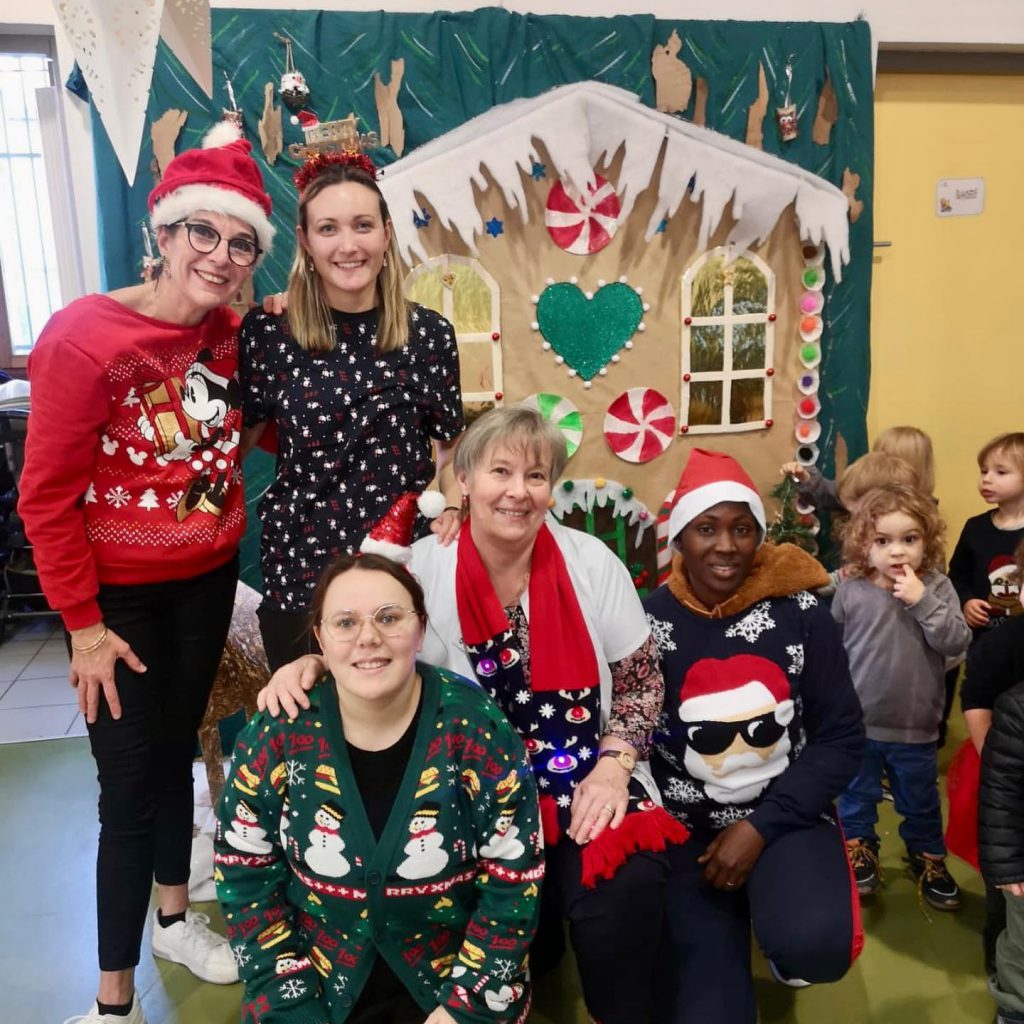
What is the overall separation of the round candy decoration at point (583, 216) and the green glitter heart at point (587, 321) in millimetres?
131

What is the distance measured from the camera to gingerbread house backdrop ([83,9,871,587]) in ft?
8.21

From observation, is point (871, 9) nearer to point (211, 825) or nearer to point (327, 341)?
point (327, 341)

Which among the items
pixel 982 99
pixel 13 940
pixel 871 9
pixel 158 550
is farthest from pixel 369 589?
pixel 982 99

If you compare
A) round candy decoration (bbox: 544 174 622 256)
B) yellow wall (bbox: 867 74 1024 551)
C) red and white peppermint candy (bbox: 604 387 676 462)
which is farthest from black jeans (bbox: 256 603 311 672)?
yellow wall (bbox: 867 74 1024 551)

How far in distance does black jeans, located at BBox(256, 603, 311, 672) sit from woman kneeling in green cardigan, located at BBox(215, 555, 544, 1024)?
27cm

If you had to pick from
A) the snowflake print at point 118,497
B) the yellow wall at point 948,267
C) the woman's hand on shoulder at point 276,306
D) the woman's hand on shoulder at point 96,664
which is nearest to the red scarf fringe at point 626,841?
the woman's hand on shoulder at point 96,664

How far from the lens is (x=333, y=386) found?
1541mm

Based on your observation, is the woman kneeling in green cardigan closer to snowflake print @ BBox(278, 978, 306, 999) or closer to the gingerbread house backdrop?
snowflake print @ BBox(278, 978, 306, 999)

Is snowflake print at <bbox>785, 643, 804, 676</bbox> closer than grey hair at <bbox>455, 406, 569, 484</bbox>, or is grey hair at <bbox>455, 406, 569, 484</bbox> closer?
grey hair at <bbox>455, 406, 569, 484</bbox>

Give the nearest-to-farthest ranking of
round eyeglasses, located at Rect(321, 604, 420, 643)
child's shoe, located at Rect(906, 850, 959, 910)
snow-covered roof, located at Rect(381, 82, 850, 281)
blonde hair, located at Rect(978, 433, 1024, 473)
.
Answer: round eyeglasses, located at Rect(321, 604, 420, 643), child's shoe, located at Rect(906, 850, 959, 910), blonde hair, located at Rect(978, 433, 1024, 473), snow-covered roof, located at Rect(381, 82, 850, 281)

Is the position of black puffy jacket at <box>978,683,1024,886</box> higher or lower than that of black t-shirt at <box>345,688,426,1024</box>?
lower

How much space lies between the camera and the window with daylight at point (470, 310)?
268cm

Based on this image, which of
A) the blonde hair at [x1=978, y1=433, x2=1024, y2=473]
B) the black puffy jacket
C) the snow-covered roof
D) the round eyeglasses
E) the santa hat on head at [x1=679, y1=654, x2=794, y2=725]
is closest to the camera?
the round eyeglasses

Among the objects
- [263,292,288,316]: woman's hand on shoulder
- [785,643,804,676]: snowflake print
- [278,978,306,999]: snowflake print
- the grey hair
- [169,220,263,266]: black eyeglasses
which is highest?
[169,220,263,266]: black eyeglasses
